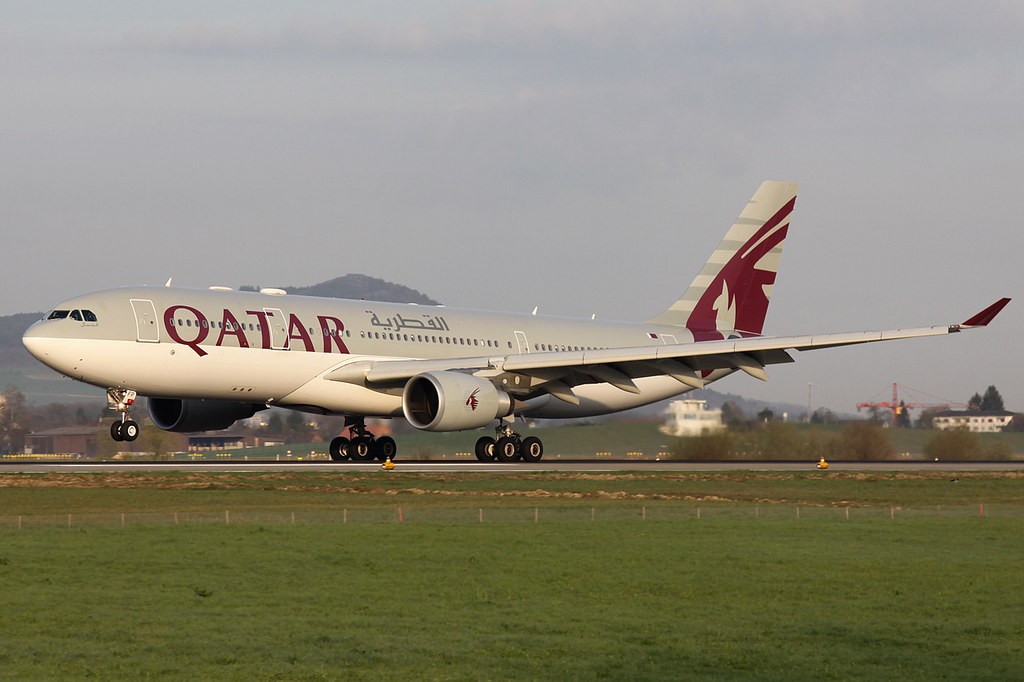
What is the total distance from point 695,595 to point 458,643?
4.05 meters

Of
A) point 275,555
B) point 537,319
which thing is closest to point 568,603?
point 275,555

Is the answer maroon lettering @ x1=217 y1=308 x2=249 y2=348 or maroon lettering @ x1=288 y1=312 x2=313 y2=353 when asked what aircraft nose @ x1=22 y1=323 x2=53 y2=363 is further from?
maroon lettering @ x1=288 y1=312 x2=313 y2=353

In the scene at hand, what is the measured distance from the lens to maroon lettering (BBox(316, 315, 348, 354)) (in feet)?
126

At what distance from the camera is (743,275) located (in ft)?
164

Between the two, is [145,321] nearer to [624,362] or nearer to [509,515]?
[624,362]

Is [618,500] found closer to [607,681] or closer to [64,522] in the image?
[64,522]

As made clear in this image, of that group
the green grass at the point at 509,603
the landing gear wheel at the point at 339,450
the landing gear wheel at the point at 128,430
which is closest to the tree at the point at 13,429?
the landing gear wheel at the point at 339,450

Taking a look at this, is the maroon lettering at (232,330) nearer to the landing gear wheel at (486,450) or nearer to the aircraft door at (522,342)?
the landing gear wheel at (486,450)

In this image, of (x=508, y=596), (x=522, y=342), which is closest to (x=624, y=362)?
(x=522, y=342)

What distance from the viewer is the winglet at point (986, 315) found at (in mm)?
34500

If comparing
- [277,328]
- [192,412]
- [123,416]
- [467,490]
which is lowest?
[467,490]

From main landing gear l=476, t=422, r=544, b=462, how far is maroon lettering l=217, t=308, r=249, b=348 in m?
8.79

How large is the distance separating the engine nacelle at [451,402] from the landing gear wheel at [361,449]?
13.9 ft

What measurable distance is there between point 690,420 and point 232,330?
19684mm
